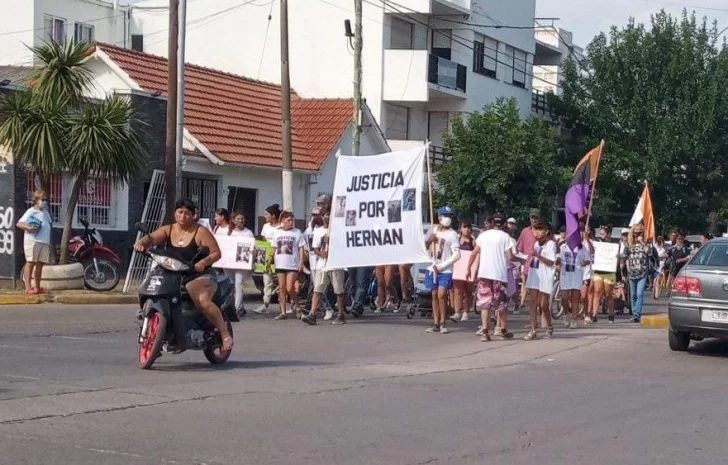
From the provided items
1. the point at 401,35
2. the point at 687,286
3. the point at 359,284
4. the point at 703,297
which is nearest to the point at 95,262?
the point at 359,284

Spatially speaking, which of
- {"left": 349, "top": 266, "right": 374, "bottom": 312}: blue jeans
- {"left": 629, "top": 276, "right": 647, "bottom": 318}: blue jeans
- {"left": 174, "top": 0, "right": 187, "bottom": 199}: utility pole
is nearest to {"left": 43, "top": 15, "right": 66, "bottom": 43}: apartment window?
{"left": 174, "top": 0, "right": 187, "bottom": 199}: utility pole

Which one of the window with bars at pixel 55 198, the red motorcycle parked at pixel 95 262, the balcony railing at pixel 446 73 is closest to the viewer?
the red motorcycle parked at pixel 95 262

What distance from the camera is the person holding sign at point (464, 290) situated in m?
19.4

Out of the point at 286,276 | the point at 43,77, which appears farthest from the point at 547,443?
the point at 43,77

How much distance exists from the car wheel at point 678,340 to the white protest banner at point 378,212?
3.58 meters

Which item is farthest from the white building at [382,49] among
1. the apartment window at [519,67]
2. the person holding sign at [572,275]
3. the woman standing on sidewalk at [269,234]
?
the person holding sign at [572,275]

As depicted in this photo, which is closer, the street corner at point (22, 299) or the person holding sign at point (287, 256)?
the person holding sign at point (287, 256)

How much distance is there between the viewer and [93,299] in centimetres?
2008

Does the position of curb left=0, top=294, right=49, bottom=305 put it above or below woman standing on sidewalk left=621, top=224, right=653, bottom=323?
below

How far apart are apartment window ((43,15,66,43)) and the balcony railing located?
1303 cm

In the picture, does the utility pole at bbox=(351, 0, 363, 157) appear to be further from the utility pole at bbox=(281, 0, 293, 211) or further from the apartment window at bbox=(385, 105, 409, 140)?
the apartment window at bbox=(385, 105, 409, 140)

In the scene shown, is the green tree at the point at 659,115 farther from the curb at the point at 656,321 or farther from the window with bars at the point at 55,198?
the window with bars at the point at 55,198

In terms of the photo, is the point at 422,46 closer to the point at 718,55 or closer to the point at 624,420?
Result: the point at 718,55

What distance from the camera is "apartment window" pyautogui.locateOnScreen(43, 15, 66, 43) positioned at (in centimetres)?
4081
